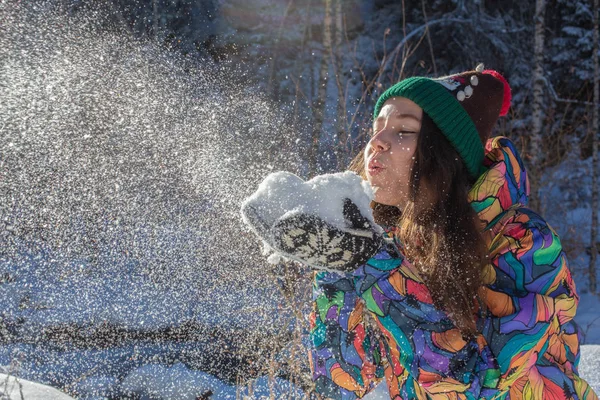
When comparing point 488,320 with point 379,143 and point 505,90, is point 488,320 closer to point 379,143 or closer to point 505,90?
point 379,143

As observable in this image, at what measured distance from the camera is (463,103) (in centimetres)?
168

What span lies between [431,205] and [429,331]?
14.5 inches

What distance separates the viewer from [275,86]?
1151 cm

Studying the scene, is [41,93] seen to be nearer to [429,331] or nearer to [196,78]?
[196,78]

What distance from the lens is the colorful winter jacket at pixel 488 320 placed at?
4.23ft

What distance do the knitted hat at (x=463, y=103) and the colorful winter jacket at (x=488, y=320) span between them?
10 cm

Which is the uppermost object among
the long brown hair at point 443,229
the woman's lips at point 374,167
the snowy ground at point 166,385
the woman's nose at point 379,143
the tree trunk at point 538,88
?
the woman's nose at point 379,143

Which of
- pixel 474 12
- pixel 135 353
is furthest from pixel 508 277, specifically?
pixel 474 12

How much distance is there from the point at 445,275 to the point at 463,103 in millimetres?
576

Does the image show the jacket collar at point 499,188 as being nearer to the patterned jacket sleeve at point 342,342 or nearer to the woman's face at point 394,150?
the woman's face at point 394,150

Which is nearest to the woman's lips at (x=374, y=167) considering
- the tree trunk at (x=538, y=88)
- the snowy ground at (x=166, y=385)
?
the snowy ground at (x=166, y=385)

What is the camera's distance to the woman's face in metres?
1.51

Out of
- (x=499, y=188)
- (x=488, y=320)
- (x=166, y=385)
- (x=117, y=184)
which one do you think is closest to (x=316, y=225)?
(x=488, y=320)

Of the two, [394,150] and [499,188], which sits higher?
[394,150]
